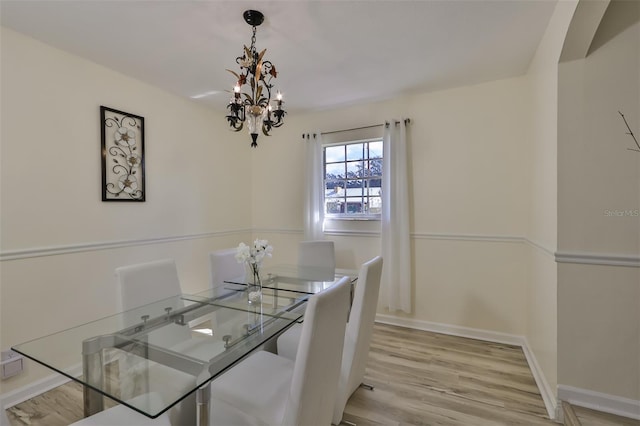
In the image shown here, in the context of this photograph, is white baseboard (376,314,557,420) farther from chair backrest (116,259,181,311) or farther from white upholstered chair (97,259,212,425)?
chair backrest (116,259,181,311)

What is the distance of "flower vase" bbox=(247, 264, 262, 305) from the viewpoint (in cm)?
197

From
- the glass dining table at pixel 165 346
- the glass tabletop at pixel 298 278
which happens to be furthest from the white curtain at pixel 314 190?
the glass dining table at pixel 165 346

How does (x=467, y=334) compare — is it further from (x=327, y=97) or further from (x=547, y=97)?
(x=327, y=97)

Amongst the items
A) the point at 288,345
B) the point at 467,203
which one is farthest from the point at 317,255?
the point at 467,203

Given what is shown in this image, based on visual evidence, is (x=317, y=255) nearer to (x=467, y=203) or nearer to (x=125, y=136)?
(x=467, y=203)

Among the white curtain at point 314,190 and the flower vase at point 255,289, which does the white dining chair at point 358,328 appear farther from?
the white curtain at point 314,190

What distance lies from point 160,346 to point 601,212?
2.51 metres

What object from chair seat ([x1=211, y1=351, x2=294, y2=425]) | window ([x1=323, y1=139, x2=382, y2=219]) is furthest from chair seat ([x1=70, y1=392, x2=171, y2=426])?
window ([x1=323, y1=139, x2=382, y2=219])

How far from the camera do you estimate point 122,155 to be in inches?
104

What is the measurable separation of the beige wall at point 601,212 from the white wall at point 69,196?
3329mm

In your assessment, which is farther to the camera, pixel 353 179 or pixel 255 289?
pixel 353 179

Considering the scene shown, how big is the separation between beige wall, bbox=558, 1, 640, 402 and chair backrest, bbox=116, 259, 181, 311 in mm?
2532

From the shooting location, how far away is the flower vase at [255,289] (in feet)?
6.47

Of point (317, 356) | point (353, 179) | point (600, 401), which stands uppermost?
point (353, 179)
